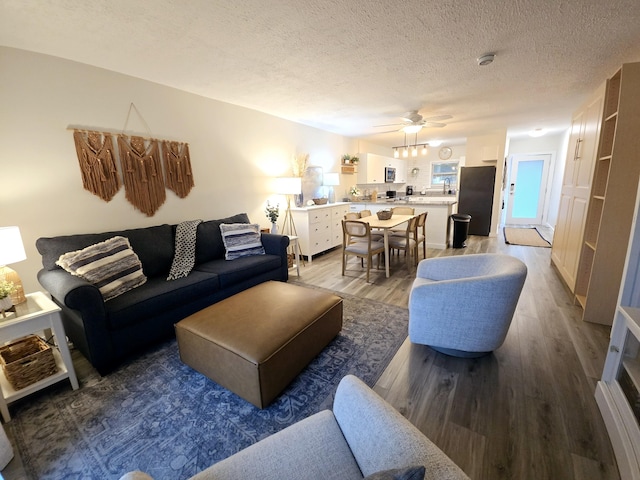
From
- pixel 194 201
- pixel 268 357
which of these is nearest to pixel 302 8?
pixel 268 357

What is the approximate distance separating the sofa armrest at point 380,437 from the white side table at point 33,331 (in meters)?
1.87

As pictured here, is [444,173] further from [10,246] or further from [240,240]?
[10,246]

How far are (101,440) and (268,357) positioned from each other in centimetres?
97

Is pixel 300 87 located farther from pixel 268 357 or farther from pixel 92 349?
pixel 92 349

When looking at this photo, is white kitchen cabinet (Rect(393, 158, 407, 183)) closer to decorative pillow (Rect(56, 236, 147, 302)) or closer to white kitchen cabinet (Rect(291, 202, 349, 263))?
white kitchen cabinet (Rect(291, 202, 349, 263))

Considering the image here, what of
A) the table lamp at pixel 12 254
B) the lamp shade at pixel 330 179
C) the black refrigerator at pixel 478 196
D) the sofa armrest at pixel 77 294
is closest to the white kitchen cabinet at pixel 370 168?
the lamp shade at pixel 330 179

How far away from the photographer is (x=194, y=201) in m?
3.31

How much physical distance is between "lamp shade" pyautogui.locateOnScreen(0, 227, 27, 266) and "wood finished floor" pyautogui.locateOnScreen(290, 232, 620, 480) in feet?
8.07

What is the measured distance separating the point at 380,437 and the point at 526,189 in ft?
29.8

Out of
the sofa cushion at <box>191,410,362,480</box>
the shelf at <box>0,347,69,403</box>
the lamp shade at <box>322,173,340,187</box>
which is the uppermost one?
the lamp shade at <box>322,173,340,187</box>

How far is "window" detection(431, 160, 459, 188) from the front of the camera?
8.00 m

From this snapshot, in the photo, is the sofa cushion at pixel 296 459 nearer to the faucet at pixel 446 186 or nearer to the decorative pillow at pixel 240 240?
the decorative pillow at pixel 240 240

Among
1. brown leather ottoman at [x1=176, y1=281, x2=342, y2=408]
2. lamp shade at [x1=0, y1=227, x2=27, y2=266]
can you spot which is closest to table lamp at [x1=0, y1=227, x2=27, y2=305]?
lamp shade at [x1=0, y1=227, x2=27, y2=266]

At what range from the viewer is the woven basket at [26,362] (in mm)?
1631
